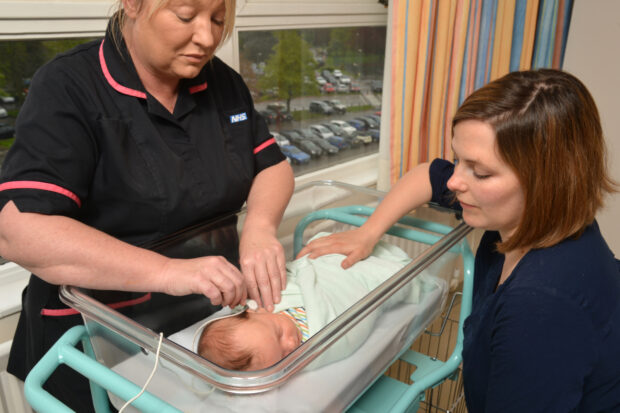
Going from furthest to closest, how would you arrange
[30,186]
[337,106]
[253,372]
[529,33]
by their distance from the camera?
[337,106], [529,33], [30,186], [253,372]

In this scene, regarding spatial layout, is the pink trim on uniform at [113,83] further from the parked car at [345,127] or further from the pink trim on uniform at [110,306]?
the parked car at [345,127]

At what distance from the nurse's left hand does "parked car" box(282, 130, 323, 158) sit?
1.12 meters

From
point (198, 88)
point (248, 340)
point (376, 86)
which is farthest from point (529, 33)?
point (248, 340)

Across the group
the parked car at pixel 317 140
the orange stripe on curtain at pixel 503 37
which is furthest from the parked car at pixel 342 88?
the orange stripe on curtain at pixel 503 37

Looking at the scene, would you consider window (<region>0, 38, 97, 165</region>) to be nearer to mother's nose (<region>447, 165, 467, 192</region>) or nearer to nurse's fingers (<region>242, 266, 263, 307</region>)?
nurse's fingers (<region>242, 266, 263, 307</region>)

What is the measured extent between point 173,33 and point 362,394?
27.7 inches

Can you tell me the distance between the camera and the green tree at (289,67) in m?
1.86

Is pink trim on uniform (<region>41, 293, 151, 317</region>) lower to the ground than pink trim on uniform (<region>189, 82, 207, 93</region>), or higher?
lower

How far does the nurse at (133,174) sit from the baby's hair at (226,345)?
6 cm

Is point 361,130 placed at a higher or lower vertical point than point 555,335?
lower

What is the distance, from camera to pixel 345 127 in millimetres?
2367

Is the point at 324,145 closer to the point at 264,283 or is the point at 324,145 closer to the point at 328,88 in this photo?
the point at 328,88

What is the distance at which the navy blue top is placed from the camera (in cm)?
79

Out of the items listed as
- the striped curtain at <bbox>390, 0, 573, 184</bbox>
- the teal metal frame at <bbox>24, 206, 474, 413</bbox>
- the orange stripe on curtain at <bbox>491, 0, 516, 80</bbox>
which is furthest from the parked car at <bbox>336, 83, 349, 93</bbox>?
the teal metal frame at <bbox>24, 206, 474, 413</bbox>
